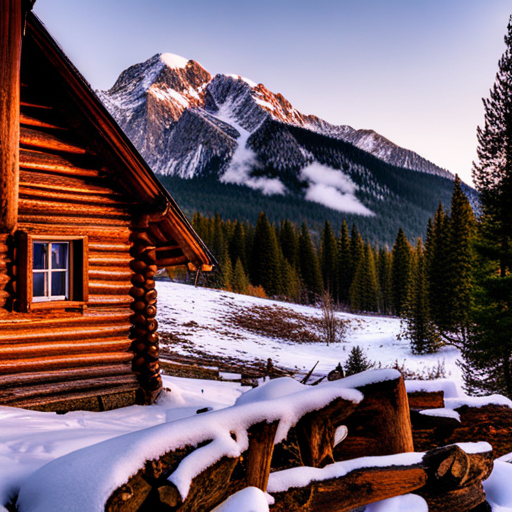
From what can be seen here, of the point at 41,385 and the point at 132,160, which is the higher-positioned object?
the point at 132,160

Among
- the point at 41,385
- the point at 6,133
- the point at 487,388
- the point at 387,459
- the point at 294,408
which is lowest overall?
the point at 487,388

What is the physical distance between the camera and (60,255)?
26.0 ft

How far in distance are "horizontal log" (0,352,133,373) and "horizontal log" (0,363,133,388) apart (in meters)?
0.09

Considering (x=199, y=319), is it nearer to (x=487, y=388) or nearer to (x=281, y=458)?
(x=487, y=388)

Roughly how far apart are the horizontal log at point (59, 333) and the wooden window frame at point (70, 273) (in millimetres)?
453

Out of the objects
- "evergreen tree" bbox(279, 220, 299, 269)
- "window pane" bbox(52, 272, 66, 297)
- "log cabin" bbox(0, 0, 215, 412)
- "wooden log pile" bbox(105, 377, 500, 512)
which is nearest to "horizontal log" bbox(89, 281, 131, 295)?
"log cabin" bbox(0, 0, 215, 412)

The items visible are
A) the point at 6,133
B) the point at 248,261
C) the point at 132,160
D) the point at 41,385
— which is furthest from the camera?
the point at 248,261

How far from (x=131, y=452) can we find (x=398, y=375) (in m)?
2.59

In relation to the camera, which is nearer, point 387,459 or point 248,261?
point 387,459

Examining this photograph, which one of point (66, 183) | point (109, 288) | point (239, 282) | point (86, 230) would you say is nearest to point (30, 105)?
point (66, 183)

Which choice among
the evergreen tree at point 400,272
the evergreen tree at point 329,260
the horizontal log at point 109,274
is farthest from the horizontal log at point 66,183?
the evergreen tree at point 329,260

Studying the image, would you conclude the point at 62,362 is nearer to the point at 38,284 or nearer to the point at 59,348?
the point at 59,348

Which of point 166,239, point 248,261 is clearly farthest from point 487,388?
point 248,261

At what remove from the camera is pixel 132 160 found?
788cm
